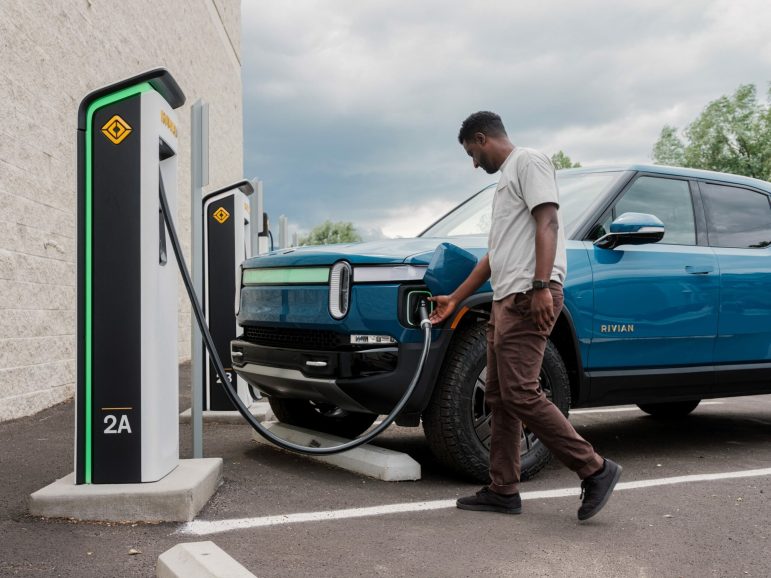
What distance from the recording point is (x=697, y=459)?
536 centimetres

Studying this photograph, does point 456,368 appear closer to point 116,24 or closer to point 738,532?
point 738,532

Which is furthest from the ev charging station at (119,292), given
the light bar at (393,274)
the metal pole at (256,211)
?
the metal pole at (256,211)

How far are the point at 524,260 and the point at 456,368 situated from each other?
761mm

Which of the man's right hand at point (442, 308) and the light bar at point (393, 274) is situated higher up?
the light bar at point (393, 274)

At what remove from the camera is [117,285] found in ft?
12.0

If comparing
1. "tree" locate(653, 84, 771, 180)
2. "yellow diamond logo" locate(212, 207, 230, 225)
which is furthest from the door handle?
"tree" locate(653, 84, 771, 180)

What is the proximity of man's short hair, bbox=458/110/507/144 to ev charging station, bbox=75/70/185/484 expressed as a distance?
147cm

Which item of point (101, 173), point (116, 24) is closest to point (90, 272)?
point (101, 173)

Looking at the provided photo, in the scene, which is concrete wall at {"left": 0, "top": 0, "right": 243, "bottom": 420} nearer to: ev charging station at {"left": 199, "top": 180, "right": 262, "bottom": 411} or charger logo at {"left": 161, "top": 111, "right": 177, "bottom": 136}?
ev charging station at {"left": 199, "top": 180, "right": 262, "bottom": 411}

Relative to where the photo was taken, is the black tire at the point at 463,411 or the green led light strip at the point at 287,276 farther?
the green led light strip at the point at 287,276

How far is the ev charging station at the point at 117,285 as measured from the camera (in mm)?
3650

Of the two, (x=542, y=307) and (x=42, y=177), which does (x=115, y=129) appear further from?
(x=42, y=177)

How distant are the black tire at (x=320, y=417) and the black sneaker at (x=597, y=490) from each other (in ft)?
6.43

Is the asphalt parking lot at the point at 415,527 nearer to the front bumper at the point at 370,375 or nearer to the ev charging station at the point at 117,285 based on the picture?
the ev charging station at the point at 117,285
